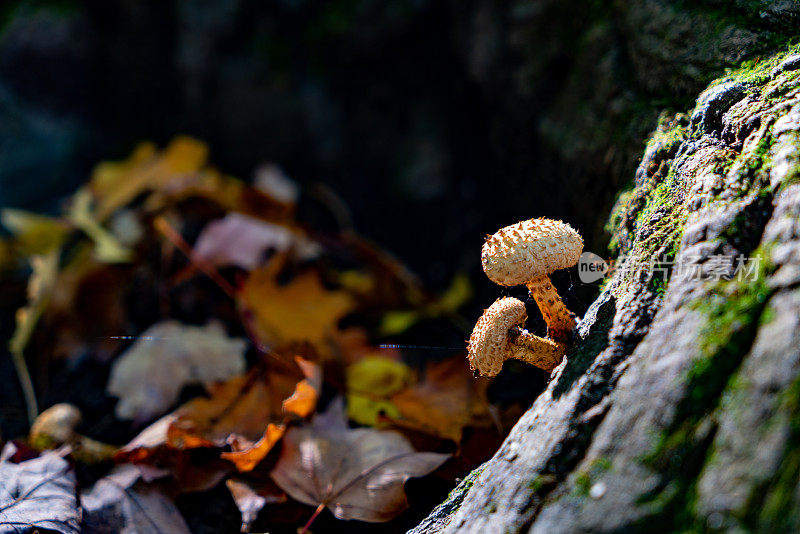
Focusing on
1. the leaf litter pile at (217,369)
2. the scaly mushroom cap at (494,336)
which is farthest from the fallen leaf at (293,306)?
the scaly mushroom cap at (494,336)

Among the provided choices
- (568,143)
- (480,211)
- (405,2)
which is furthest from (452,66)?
(568,143)

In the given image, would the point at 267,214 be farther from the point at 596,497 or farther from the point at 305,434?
the point at 596,497

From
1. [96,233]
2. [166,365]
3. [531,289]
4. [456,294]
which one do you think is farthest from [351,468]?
[96,233]

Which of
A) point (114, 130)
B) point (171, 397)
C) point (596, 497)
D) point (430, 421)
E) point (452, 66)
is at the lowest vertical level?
point (171, 397)

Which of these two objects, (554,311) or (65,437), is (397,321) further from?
(65,437)

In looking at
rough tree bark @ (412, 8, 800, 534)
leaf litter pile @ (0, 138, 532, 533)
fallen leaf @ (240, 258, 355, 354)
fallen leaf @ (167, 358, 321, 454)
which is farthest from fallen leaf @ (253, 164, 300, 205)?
rough tree bark @ (412, 8, 800, 534)
